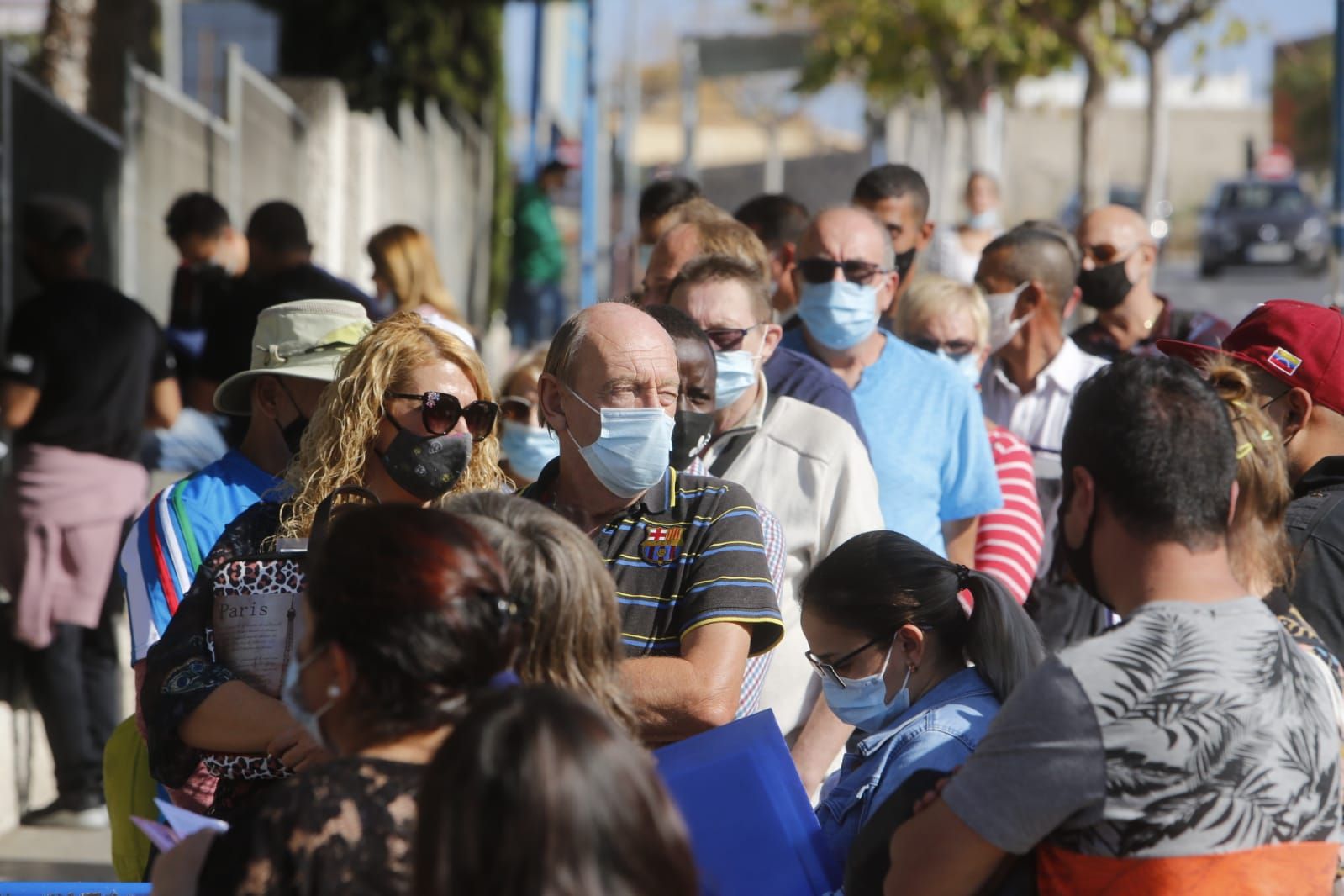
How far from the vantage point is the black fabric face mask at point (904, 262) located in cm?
636

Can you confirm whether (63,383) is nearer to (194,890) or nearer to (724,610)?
(724,610)

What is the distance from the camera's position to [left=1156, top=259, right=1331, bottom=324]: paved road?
26031mm

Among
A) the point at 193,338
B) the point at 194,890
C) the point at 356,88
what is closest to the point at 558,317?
the point at 356,88

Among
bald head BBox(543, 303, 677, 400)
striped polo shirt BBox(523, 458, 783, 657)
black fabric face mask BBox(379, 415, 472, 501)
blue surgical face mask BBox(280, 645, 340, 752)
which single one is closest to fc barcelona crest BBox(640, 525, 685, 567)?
striped polo shirt BBox(523, 458, 783, 657)

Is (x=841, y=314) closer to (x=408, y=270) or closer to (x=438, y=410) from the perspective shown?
(x=438, y=410)

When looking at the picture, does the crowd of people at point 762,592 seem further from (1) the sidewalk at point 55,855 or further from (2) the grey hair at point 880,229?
(1) the sidewalk at point 55,855

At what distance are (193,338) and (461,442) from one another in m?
4.73

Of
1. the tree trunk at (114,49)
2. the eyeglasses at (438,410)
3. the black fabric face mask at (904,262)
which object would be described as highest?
the tree trunk at (114,49)

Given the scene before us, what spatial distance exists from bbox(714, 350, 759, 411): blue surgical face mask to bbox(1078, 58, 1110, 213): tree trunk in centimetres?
1242

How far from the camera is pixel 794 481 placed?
420 centimetres

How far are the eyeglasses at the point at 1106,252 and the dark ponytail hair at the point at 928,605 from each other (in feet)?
12.0

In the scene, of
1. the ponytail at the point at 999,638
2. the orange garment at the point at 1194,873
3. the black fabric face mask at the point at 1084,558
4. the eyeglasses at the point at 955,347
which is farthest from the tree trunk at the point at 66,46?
the orange garment at the point at 1194,873

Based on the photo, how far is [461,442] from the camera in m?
3.44

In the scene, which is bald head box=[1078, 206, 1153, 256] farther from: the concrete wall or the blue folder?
the concrete wall
